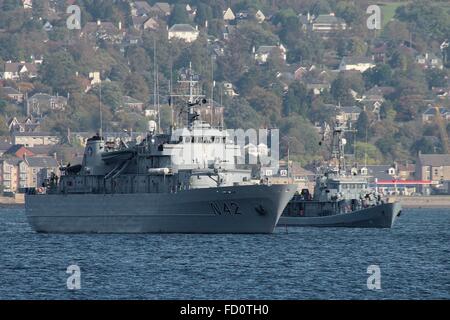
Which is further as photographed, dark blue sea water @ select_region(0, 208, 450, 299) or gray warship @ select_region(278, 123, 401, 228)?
gray warship @ select_region(278, 123, 401, 228)

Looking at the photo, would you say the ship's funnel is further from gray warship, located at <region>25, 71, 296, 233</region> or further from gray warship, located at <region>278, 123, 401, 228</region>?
gray warship, located at <region>278, 123, 401, 228</region>

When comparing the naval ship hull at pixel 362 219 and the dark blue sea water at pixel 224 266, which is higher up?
the naval ship hull at pixel 362 219

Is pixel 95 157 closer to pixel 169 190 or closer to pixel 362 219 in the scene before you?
pixel 169 190

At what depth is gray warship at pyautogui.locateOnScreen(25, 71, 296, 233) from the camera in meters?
104

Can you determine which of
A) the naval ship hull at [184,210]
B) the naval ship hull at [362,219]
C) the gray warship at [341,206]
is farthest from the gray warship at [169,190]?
the gray warship at [341,206]

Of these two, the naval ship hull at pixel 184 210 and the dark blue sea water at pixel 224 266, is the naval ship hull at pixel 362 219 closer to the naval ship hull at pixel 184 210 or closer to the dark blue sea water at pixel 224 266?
the dark blue sea water at pixel 224 266

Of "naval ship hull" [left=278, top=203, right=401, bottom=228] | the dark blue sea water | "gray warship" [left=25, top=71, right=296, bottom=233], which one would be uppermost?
"gray warship" [left=25, top=71, right=296, bottom=233]

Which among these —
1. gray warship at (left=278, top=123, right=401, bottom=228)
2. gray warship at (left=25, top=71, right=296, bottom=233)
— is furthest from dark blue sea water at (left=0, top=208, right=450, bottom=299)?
gray warship at (left=278, top=123, right=401, bottom=228)

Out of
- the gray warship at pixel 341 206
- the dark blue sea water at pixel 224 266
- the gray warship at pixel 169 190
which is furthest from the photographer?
the gray warship at pixel 341 206

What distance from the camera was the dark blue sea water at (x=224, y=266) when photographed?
74750 millimetres

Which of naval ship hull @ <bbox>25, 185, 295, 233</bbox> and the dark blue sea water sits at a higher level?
naval ship hull @ <bbox>25, 185, 295, 233</bbox>

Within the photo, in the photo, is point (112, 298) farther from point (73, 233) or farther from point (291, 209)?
point (291, 209)
